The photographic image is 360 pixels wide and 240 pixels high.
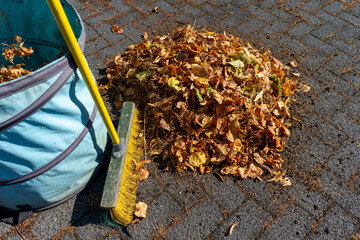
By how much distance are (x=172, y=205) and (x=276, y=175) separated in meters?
0.96

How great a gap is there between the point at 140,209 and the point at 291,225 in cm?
121

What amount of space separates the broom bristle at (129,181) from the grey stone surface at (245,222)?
686mm

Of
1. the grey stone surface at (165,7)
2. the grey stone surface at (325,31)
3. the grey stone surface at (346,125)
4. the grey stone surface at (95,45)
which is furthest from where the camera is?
the grey stone surface at (165,7)

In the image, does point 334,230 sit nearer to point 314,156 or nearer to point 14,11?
point 314,156

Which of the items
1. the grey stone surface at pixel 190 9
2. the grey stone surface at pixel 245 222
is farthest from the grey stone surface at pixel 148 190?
the grey stone surface at pixel 190 9

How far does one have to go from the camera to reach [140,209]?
7.31 ft

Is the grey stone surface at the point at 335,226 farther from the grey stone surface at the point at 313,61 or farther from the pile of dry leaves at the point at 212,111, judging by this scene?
the grey stone surface at the point at 313,61

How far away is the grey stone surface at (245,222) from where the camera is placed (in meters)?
2.13

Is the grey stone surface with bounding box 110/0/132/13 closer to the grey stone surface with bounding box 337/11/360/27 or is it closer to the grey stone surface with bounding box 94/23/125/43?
the grey stone surface with bounding box 94/23/125/43

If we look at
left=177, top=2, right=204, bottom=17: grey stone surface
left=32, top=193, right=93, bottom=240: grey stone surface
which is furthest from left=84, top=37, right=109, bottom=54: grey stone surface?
left=32, top=193, right=93, bottom=240: grey stone surface

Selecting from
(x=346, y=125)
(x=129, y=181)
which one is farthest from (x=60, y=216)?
(x=346, y=125)

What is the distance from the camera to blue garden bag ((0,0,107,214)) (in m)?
1.53

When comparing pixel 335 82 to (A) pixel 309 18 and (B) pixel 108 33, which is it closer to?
(A) pixel 309 18

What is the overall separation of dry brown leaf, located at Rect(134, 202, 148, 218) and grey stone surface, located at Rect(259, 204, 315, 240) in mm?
944
